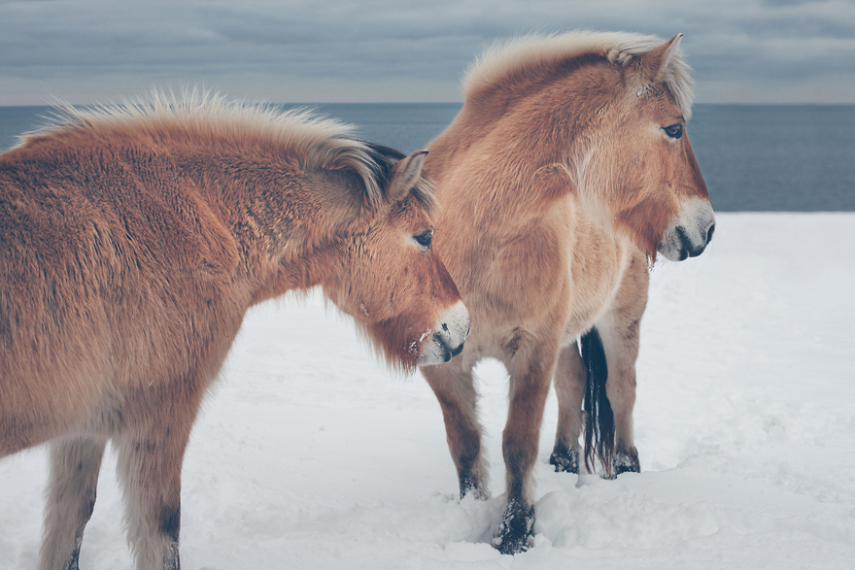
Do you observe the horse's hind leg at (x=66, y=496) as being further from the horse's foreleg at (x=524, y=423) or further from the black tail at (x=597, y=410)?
the black tail at (x=597, y=410)

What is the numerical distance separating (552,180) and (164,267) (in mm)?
1860

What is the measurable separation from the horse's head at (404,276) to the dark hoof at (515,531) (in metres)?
1.14

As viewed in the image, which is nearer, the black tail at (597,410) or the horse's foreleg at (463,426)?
the horse's foreleg at (463,426)

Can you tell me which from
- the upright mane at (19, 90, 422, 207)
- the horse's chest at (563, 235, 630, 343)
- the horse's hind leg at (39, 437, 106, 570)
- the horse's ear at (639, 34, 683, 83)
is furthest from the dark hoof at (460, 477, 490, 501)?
the horse's ear at (639, 34, 683, 83)

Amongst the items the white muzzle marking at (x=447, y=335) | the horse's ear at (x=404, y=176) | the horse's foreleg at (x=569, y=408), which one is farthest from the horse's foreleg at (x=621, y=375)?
the horse's ear at (x=404, y=176)

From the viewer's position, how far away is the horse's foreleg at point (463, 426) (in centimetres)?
356

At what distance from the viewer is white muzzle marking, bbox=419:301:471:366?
8.62 feet

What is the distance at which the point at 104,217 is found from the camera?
2186 millimetres

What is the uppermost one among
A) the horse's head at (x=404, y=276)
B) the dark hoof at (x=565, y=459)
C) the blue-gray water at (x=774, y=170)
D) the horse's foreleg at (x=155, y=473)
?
the horse's head at (x=404, y=276)

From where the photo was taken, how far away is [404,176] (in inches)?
100

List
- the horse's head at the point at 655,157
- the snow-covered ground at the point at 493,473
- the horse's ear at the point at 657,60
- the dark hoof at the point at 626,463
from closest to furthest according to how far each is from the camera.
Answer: the snow-covered ground at the point at 493,473, the horse's ear at the point at 657,60, the horse's head at the point at 655,157, the dark hoof at the point at 626,463

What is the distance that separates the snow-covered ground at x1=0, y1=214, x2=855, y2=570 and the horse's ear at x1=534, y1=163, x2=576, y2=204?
1.18 metres

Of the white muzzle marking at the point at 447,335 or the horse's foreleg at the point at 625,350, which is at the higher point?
the white muzzle marking at the point at 447,335

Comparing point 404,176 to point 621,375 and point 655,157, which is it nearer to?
point 655,157
